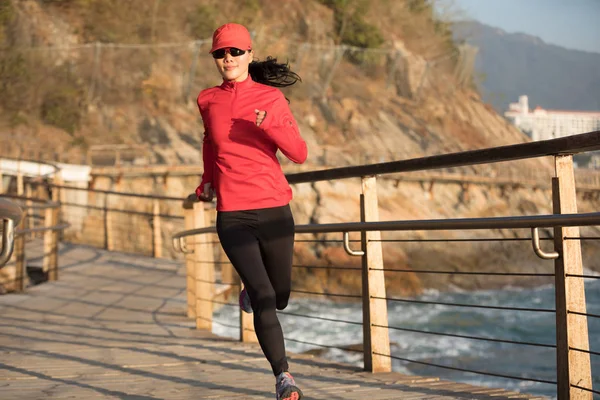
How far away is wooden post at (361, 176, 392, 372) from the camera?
5.00 m

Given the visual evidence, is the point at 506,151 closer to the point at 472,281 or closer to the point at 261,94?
the point at 261,94

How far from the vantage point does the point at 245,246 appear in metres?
3.57

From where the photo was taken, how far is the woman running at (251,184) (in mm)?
3576

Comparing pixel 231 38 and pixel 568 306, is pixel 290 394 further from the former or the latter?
pixel 231 38

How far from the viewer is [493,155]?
3.79 m

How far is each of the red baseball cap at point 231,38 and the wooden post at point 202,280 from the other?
406 cm

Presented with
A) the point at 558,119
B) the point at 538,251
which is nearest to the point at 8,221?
the point at 538,251

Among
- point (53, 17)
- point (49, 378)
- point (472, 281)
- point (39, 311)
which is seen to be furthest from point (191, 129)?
point (49, 378)

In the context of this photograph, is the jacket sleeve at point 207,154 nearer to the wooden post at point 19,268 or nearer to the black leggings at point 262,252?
the black leggings at point 262,252

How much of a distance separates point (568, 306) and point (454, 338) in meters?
22.5

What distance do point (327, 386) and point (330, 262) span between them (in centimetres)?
3629

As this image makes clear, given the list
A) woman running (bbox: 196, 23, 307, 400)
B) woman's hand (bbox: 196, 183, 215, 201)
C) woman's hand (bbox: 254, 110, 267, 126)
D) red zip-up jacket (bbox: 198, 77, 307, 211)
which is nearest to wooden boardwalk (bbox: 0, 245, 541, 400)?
woman running (bbox: 196, 23, 307, 400)

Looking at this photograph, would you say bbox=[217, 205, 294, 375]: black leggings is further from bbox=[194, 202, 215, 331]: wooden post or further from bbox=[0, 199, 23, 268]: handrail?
bbox=[194, 202, 215, 331]: wooden post

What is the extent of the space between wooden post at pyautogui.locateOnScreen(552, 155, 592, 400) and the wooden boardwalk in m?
0.43
